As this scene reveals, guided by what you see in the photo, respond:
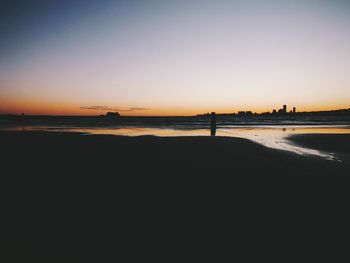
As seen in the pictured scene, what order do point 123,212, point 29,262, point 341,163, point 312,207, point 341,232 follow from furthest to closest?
point 341,163 < point 312,207 < point 123,212 < point 341,232 < point 29,262

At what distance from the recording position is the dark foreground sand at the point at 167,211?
8.25 ft

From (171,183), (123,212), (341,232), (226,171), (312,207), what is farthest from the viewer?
(226,171)

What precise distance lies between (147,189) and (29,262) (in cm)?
222

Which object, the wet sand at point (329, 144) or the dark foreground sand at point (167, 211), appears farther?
the wet sand at point (329, 144)

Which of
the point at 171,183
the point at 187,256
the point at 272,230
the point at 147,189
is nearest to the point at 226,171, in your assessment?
the point at 171,183

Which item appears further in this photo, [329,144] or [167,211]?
[329,144]

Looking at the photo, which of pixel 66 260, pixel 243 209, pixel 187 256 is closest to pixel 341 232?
pixel 243 209

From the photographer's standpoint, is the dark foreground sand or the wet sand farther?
the wet sand

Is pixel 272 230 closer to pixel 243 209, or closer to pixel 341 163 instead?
pixel 243 209

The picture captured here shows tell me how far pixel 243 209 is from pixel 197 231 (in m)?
0.95

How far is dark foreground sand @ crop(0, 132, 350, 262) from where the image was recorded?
2.52 m

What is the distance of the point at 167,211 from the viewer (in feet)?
11.0

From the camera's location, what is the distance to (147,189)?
4.32 meters

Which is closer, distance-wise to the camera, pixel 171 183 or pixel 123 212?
pixel 123 212
